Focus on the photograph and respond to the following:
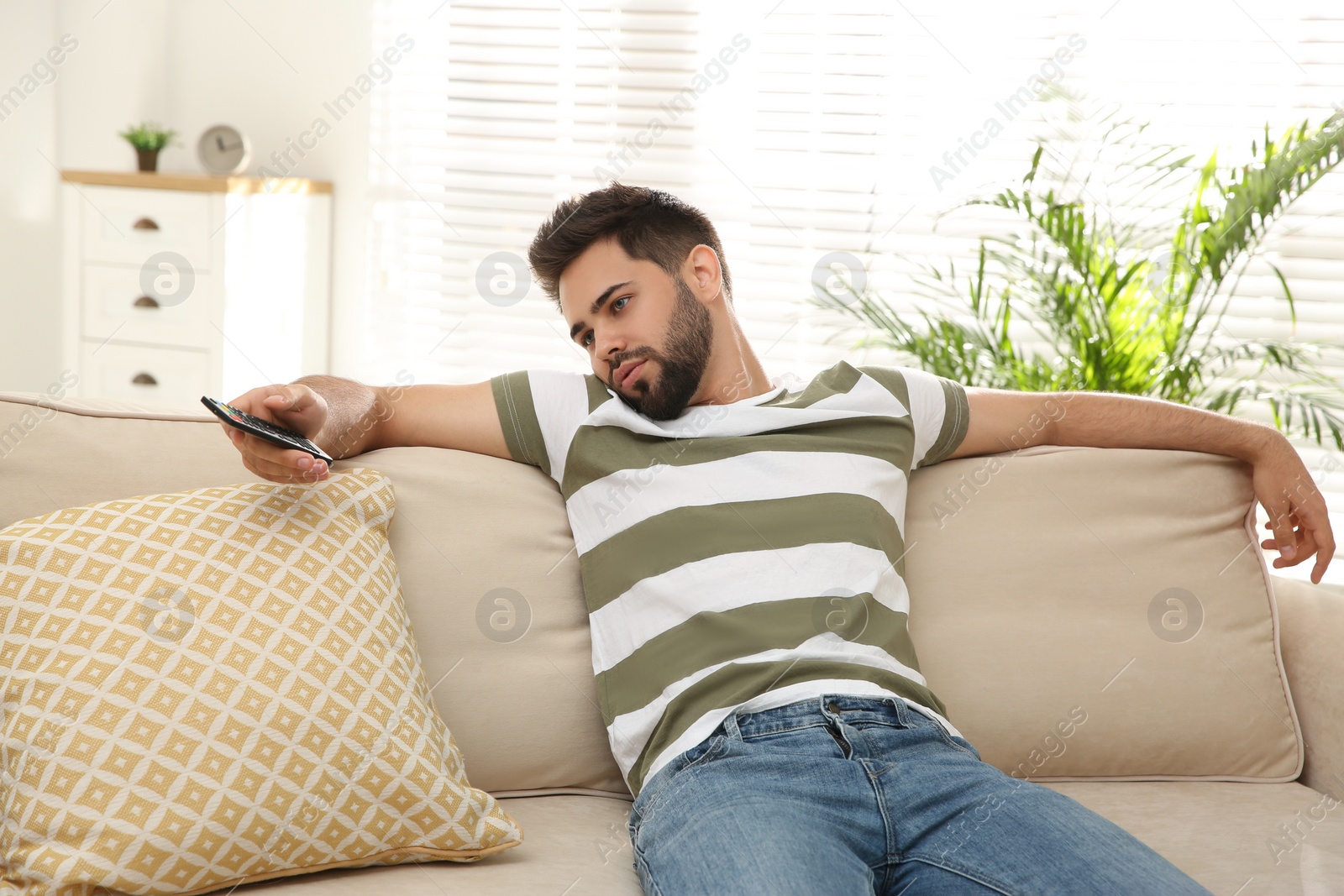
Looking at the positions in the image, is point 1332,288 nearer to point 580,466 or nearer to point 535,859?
point 580,466

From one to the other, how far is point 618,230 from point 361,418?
0.46 meters

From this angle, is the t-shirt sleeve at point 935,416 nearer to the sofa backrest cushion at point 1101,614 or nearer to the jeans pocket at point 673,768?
the sofa backrest cushion at point 1101,614

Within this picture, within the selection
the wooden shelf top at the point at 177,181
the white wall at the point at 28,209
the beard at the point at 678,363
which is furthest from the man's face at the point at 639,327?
the white wall at the point at 28,209

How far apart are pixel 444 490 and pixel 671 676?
1.21ft

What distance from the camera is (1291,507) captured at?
1428mm

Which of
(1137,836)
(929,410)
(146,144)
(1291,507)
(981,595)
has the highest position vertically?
(146,144)

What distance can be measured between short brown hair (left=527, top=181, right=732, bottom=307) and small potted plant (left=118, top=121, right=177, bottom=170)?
2.27 m

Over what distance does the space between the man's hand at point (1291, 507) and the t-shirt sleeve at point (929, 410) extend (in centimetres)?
42

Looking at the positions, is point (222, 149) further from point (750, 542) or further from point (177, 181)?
point (750, 542)

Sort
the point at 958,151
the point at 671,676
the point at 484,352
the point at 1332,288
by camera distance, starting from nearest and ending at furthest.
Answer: the point at 671,676
the point at 1332,288
the point at 958,151
the point at 484,352

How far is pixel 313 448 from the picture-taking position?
1054mm

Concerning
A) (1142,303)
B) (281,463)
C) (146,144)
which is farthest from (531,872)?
(146,144)

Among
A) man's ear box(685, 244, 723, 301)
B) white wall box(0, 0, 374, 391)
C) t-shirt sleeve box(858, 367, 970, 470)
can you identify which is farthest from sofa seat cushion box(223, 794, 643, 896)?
white wall box(0, 0, 374, 391)

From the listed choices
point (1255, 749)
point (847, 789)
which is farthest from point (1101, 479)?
point (847, 789)
